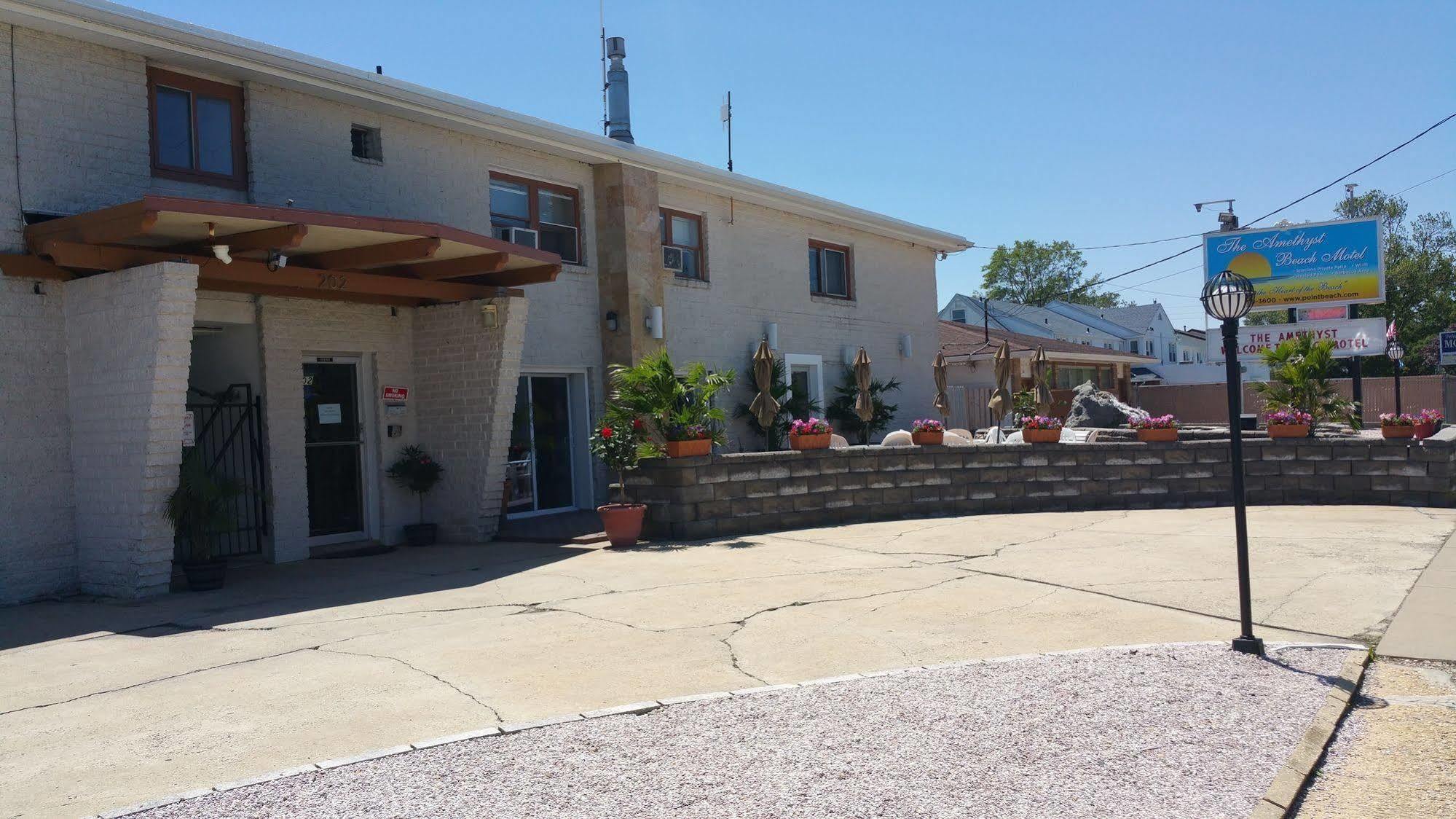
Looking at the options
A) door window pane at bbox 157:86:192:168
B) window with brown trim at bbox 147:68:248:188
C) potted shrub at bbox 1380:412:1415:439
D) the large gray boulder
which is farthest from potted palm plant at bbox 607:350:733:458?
the large gray boulder

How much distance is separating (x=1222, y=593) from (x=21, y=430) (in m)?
10.1

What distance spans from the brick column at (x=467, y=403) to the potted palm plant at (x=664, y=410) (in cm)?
131

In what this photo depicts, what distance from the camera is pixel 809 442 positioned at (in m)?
13.6

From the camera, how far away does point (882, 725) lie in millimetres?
5180

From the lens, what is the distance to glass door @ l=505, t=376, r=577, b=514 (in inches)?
573

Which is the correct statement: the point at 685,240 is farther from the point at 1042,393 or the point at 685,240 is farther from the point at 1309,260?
the point at 1309,260

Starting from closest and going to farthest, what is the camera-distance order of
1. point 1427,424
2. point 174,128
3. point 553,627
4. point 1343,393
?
point 553,627 < point 174,128 < point 1427,424 < point 1343,393

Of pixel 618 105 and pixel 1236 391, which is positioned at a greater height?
pixel 618 105

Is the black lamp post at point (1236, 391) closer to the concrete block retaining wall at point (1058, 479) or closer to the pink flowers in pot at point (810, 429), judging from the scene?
the concrete block retaining wall at point (1058, 479)

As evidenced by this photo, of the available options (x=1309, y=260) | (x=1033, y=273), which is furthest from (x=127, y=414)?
(x=1033, y=273)

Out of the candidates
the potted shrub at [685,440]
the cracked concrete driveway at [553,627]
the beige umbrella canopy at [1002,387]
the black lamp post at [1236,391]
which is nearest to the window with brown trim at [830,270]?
the beige umbrella canopy at [1002,387]

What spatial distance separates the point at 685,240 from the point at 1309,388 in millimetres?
9518

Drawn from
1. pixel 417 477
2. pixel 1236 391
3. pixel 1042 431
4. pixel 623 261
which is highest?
pixel 623 261

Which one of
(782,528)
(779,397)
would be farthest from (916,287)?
(782,528)
